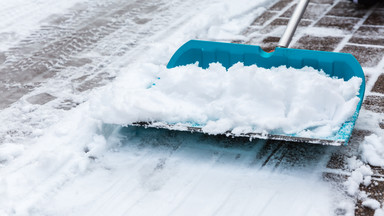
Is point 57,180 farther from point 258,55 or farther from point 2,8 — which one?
point 2,8

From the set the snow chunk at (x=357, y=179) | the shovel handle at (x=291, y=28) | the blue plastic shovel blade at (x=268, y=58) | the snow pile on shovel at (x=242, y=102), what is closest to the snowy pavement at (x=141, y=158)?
the snow chunk at (x=357, y=179)

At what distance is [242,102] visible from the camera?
242 cm

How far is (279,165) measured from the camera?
7.73 ft

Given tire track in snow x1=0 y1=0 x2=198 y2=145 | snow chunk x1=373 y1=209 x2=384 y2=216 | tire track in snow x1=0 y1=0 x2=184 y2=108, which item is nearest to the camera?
snow chunk x1=373 y1=209 x2=384 y2=216

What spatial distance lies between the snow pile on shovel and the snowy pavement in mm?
206

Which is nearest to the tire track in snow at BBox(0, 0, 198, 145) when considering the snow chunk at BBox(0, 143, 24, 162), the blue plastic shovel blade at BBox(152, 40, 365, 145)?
the snow chunk at BBox(0, 143, 24, 162)

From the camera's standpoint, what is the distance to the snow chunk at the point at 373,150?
2.32 metres

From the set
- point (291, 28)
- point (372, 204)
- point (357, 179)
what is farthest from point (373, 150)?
point (291, 28)

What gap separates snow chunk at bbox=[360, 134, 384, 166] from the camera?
2.32 metres

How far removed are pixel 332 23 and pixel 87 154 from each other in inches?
123

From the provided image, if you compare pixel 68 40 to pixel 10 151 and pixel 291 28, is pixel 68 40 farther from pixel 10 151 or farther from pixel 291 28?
pixel 291 28

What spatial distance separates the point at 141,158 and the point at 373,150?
1.25 meters

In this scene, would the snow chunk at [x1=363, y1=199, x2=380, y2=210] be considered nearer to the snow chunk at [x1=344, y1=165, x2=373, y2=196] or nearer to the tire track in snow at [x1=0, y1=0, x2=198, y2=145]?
the snow chunk at [x1=344, y1=165, x2=373, y2=196]

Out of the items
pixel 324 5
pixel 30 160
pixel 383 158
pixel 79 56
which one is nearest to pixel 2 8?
pixel 79 56
